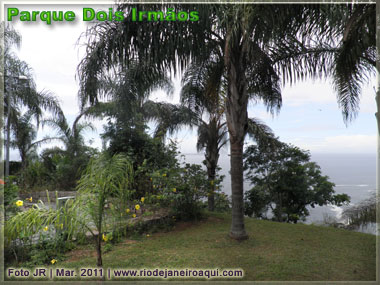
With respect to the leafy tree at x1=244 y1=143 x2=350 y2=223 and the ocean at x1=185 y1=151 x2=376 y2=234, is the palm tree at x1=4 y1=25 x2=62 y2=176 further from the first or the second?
the leafy tree at x1=244 y1=143 x2=350 y2=223

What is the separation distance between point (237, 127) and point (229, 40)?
142 centimetres

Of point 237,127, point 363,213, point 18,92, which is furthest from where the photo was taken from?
point 18,92

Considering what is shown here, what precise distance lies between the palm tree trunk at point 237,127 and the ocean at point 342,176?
7.04 ft

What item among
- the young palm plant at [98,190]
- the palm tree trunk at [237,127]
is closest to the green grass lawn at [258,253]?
the palm tree trunk at [237,127]

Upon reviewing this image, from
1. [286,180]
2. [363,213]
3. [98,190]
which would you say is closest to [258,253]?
[98,190]

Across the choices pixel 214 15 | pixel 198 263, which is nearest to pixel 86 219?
pixel 198 263

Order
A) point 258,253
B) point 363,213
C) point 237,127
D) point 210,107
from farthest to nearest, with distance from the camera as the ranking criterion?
point 210,107, point 363,213, point 237,127, point 258,253

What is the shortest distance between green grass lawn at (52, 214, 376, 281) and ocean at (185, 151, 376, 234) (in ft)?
5.75

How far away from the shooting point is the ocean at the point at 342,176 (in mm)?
7176

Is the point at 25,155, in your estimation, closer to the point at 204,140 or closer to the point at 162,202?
the point at 204,140

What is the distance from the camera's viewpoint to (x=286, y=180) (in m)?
9.31

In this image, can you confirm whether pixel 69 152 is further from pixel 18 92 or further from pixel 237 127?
pixel 237 127

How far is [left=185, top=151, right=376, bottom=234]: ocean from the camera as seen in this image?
7.18 metres

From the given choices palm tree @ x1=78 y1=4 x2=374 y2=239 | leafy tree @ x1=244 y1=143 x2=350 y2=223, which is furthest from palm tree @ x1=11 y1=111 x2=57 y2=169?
leafy tree @ x1=244 y1=143 x2=350 y2=223
